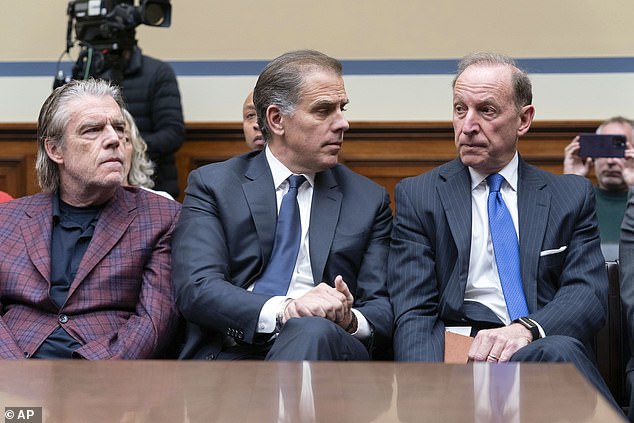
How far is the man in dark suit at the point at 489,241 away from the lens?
9.30 feet

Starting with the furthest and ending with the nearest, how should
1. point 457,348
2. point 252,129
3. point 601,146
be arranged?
1. point 601,146
2. point 252,129
3. point 457,348

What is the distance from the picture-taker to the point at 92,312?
2.94 meters

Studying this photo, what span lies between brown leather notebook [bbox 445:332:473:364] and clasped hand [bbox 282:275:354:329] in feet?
0.94

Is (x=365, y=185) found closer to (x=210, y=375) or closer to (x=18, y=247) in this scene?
(x=18, y=247)

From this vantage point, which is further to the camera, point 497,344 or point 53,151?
point 53,151

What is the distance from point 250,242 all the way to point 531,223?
2.60 feet

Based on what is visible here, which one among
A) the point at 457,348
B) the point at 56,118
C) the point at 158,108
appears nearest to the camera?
the point at 457,348

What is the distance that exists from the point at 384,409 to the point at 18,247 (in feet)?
5.61

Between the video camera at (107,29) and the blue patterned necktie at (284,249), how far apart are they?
6.19ft

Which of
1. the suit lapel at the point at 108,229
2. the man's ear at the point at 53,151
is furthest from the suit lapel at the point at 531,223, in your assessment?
the man's ear at the point at 53,151

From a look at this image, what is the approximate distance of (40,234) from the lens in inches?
118

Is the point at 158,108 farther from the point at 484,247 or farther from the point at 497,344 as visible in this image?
the point at 497,344

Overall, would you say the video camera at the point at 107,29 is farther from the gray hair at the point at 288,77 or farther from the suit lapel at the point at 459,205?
the suit lapel at the point at 459,205

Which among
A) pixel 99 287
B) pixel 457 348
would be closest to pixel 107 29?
pixel 99 287
